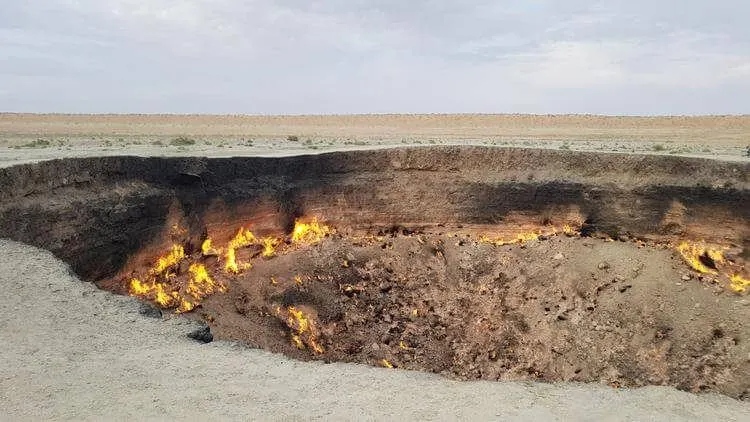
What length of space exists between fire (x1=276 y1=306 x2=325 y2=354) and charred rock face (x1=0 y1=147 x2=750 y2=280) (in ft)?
8.81

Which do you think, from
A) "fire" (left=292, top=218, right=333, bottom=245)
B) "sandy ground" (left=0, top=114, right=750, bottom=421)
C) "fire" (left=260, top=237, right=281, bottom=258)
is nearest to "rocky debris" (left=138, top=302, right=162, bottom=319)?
"sandy ground" (left=0, top=114, right=750, bottom=421)

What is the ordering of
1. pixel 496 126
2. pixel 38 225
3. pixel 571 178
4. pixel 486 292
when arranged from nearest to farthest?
pixel 38 225 → pixel 486 292 → pixel 571 178 → pixel 496 126

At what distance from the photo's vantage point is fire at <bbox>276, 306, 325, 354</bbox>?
11469 mm

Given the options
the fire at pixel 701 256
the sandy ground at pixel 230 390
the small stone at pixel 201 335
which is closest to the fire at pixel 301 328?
the small stone at pixel 201 335

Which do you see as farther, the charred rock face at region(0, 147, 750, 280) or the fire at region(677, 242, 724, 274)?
the fire at region(677, 242, 724, 274)

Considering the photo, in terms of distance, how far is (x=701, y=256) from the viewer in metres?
13.4

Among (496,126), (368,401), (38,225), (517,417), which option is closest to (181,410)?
(368,401)

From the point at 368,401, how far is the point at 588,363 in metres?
7.43

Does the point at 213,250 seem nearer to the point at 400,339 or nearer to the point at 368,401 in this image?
the point at 400,339

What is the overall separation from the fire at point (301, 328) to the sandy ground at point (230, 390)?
16.9 feet

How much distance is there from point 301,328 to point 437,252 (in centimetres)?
435

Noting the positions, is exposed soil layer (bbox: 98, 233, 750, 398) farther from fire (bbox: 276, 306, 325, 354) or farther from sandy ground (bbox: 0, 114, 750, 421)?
sandy ground (bbox: 0, 114, 750, 421)

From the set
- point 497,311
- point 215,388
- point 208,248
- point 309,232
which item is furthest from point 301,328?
point 215,388

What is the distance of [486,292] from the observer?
13719mm
